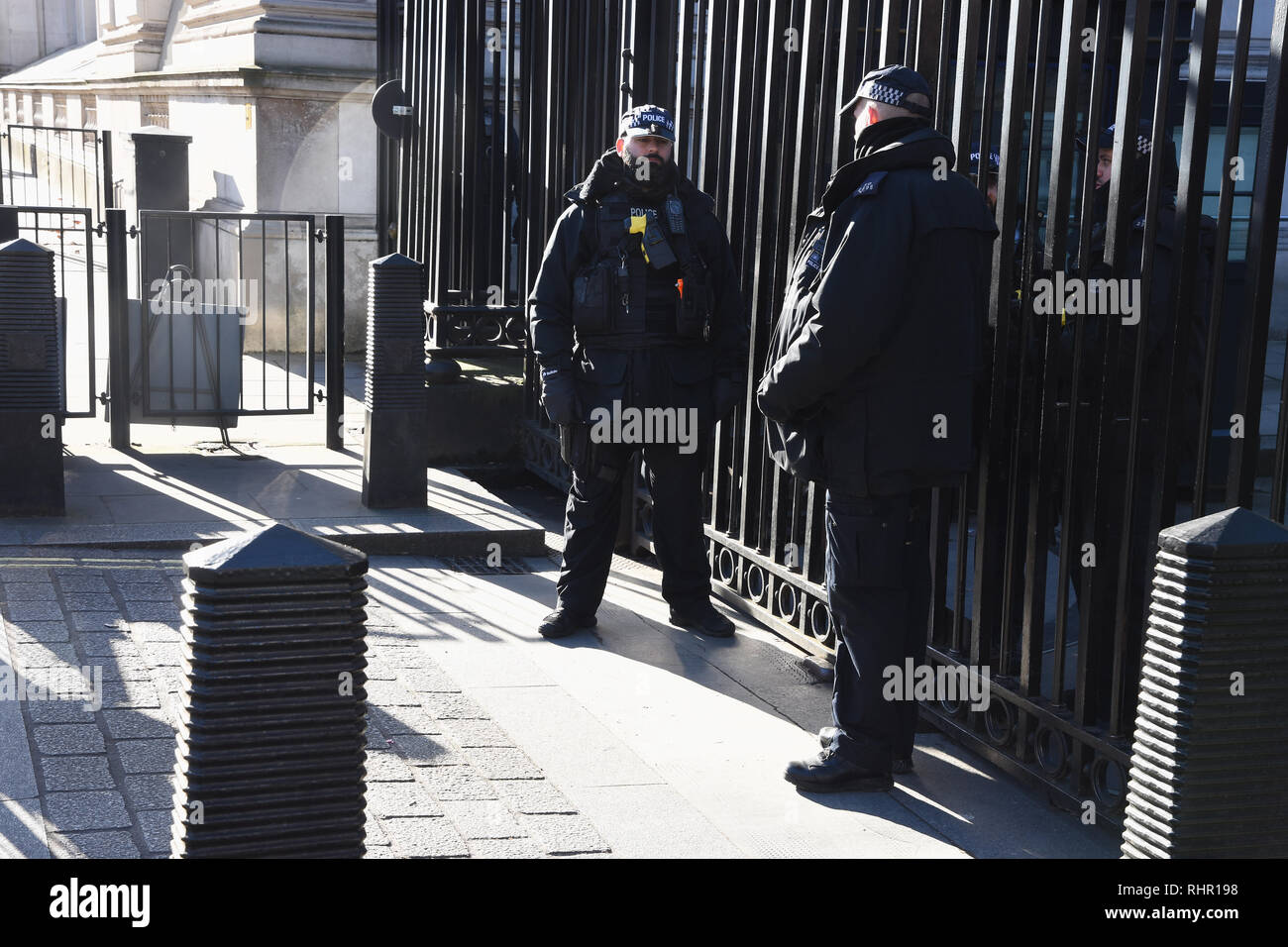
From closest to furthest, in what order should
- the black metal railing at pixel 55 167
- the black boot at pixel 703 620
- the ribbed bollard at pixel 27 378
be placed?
the black boot at pixel 703 620 < the ribbed bollard at pixel 27 378 < the black metal railing at pixel 55 167

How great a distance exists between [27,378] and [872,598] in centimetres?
427

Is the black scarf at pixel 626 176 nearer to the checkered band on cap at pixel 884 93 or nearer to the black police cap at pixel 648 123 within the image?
the black police cap at pixel 648 123

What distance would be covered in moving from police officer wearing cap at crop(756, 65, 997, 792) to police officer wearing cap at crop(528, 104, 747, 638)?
129 cm

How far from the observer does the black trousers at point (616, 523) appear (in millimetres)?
6070

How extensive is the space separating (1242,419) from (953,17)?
1.95 m

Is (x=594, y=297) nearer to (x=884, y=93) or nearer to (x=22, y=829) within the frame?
(x=884, y=93)

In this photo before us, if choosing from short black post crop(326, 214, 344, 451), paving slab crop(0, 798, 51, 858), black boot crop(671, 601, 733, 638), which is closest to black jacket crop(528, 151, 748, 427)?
black boot crop(671, 601, 733, 638)

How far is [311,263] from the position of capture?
8.41m

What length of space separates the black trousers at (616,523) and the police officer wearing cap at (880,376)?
1.46m

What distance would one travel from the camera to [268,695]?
2857mm

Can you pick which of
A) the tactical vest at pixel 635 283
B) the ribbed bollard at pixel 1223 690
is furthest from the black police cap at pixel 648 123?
the ribbed bollard at pixel 1223 690

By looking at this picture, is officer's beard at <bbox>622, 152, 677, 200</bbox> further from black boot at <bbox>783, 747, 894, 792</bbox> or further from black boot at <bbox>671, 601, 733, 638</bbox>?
black boot at <bbox>783, 747, 894, 792</bbox>
